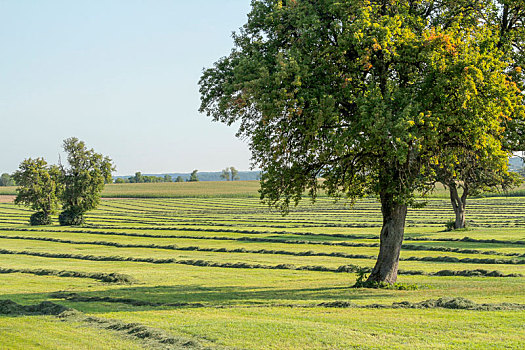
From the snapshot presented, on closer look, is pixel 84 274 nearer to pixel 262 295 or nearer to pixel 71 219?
pixel 262 295

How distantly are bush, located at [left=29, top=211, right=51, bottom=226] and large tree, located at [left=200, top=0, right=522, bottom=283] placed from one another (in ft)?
216

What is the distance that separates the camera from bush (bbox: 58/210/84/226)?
79875 mm

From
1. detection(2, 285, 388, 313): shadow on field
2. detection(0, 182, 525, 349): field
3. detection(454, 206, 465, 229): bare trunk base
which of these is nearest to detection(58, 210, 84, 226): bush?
detection(0, 182, 525, 349): field

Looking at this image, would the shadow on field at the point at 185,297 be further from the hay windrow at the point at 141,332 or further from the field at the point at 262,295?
the hay windrow at the point at 141,332

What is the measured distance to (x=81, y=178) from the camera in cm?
8319

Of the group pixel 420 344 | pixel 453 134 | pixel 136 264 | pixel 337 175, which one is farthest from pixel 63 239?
pixel 420 344

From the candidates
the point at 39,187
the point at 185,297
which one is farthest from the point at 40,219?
the point at 185,297

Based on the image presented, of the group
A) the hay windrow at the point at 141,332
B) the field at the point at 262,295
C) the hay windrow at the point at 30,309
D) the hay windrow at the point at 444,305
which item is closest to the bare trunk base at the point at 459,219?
the field at the point at 262,295

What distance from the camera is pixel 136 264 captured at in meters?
37.5

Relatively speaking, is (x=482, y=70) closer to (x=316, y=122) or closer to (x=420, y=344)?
(x=316, y=122)

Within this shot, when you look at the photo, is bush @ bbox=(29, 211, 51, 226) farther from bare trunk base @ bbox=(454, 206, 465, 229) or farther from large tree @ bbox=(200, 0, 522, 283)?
large tree @ bbox=(200, 0, 522, 283)

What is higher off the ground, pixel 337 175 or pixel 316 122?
pixel 316 122

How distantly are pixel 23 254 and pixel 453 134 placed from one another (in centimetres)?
3651

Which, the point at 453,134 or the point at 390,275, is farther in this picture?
the point at 390,275
